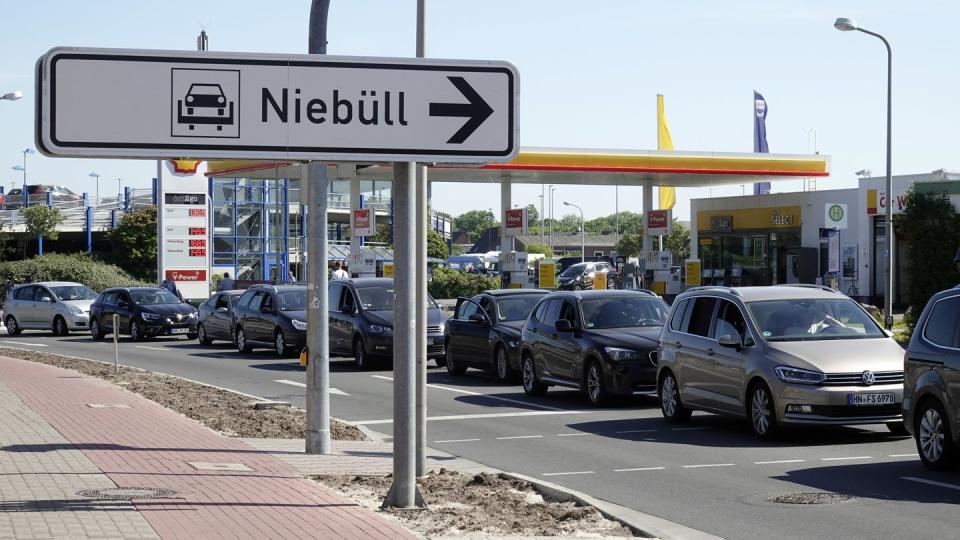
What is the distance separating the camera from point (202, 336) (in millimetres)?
36344

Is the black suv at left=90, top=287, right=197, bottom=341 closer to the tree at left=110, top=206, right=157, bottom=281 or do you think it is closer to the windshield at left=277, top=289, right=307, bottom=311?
the windshield at left=277, top=289, right=307, bottom=311

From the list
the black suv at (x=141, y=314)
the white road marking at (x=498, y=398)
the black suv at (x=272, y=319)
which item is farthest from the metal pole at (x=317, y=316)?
the black suv at (x=141, y=314)

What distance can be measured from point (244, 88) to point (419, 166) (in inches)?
141

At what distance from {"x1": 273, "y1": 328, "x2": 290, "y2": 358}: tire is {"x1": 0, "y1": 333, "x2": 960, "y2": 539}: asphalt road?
741 cm

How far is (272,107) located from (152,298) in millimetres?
32565

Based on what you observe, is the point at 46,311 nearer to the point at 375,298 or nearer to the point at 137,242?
the point at 375,298

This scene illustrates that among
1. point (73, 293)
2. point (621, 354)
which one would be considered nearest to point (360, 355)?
point (621, 354)

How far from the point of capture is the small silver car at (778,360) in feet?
46.5

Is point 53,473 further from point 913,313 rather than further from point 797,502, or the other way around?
point 913,313

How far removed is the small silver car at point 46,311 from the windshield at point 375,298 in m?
17.0

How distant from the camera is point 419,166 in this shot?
11609 mm

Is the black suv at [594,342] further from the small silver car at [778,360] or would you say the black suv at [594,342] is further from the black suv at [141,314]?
the black suv at [141,314]

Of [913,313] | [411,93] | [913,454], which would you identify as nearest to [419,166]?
[411,93]

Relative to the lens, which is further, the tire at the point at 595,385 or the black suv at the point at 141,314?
the black suv at the point at 141,314
